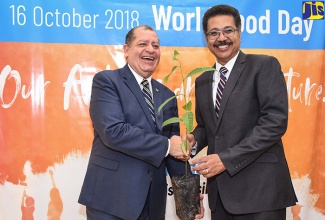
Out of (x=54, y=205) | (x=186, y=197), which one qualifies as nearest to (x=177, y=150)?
(x=186, y=197)

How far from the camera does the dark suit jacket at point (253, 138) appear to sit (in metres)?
1.75

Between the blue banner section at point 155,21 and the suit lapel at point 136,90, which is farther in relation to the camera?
the blue banner section at point 155,21

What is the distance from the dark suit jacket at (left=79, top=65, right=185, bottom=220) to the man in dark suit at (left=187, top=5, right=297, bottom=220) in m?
0.27

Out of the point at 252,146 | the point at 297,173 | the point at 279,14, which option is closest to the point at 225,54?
the point at 252,146

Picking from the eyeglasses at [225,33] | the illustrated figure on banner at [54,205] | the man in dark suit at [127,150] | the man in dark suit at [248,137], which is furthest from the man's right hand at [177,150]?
the illustrated figure on banner at [54,205]

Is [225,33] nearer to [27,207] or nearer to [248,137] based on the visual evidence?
[248,137]

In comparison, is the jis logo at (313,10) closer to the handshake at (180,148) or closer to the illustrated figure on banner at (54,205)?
the handshake at (180,148)

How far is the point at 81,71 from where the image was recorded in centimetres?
272

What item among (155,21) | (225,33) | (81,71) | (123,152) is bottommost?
(123,152)

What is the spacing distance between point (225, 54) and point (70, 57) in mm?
1264

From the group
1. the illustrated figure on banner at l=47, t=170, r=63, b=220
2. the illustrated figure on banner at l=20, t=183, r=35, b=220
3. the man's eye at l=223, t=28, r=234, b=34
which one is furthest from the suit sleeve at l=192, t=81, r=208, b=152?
the illustrated figure on banner at l=20, t=183, r=35, b=220

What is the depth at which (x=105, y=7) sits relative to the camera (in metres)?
2.71

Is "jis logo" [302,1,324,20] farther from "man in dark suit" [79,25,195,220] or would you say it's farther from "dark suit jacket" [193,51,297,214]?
"man in dark suit" [79,25,195,220]

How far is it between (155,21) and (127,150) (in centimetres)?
126
